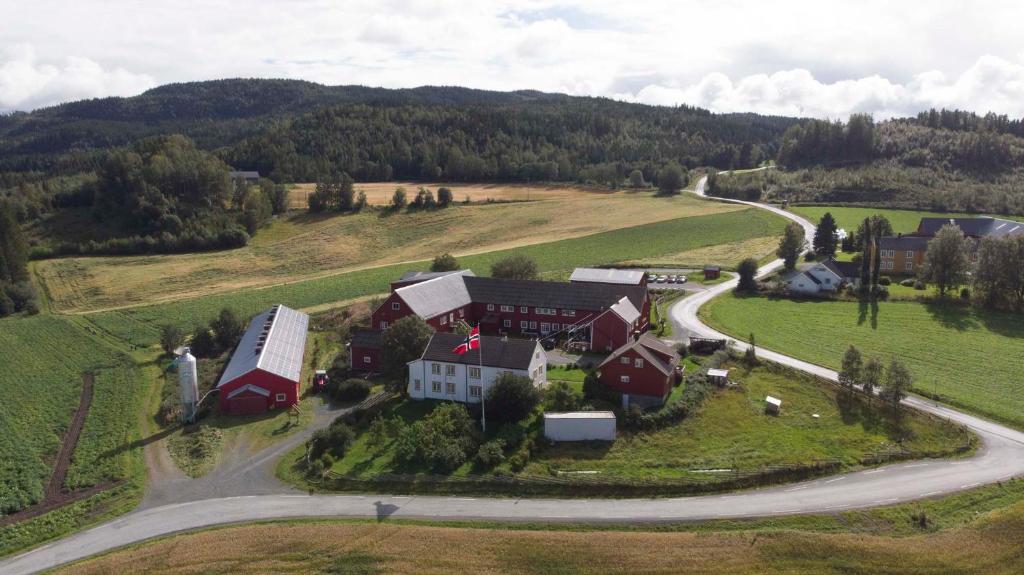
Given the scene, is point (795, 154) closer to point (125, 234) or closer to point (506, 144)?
point (506, 144)

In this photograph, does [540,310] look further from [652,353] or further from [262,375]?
[262,375]

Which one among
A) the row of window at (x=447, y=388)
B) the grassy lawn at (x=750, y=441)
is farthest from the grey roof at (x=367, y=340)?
the grassy lawn at (x=750, y=441)

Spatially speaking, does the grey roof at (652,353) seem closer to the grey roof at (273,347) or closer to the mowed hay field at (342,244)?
the grey roof at (273,347)

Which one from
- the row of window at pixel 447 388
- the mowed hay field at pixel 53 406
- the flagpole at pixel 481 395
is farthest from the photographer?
the row of window at pixel 447 388

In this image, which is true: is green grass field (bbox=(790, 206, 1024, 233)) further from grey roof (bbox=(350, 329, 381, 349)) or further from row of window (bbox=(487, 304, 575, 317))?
grey roof (bbox=(350, 329, 381, 349))

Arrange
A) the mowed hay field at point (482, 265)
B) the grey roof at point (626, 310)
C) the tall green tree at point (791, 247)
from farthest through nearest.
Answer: the tall green tree at point (791, 247), the mowed hay field at point (482, 265), the grey roof at point (626, 310)

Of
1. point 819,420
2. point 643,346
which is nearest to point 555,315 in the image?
point 643,346

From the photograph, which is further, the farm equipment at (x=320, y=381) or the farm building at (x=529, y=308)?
the farm building at (x=529, y=308)
